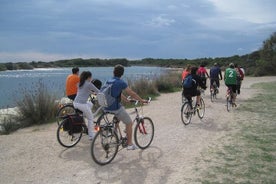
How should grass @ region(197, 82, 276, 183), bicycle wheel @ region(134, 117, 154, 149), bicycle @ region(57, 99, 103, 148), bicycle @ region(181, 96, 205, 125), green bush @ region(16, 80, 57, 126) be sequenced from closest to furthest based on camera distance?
grass @ region(197, 82, 276, 183)
bicycle wheel @ region(134, 117, 154, 149)
bicycle @ region(57, 99, 103, 148)
bicycle @ region(181, 96, 205, 125)
green bush @ region(16, 80, 57, 126)

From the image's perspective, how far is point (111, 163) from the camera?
6.88 meters

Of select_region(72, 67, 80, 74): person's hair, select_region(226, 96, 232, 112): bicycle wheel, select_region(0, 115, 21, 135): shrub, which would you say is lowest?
select_region(0, 115, 21, 135): shrub

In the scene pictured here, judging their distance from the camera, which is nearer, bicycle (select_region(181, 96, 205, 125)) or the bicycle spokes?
the bicycle spokes

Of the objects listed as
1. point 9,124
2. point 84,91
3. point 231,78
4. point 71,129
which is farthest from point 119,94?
point 231,78

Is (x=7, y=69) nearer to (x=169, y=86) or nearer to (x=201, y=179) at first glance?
(x=169, y=86)

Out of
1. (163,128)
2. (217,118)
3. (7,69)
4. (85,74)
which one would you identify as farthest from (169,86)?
(7,69)

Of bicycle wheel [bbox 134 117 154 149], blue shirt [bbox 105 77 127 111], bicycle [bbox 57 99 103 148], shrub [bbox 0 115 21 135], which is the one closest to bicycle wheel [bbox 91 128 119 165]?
blue shirt [bbox 105 77 127 111]

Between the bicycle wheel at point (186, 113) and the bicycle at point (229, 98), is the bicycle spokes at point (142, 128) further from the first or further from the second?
the bicycle at point (229, 98)

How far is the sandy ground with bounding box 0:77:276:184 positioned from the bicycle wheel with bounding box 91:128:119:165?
0.15 metres

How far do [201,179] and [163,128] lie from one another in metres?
4.57

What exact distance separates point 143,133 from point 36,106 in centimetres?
539

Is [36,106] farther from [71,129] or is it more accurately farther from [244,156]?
[244,156]

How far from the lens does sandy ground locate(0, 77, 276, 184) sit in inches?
238

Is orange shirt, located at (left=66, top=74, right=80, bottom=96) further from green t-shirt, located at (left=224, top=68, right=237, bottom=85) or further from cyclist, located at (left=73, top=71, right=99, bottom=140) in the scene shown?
green t-shirt, located at (left=224, top=68, right=237, bottom=85)
